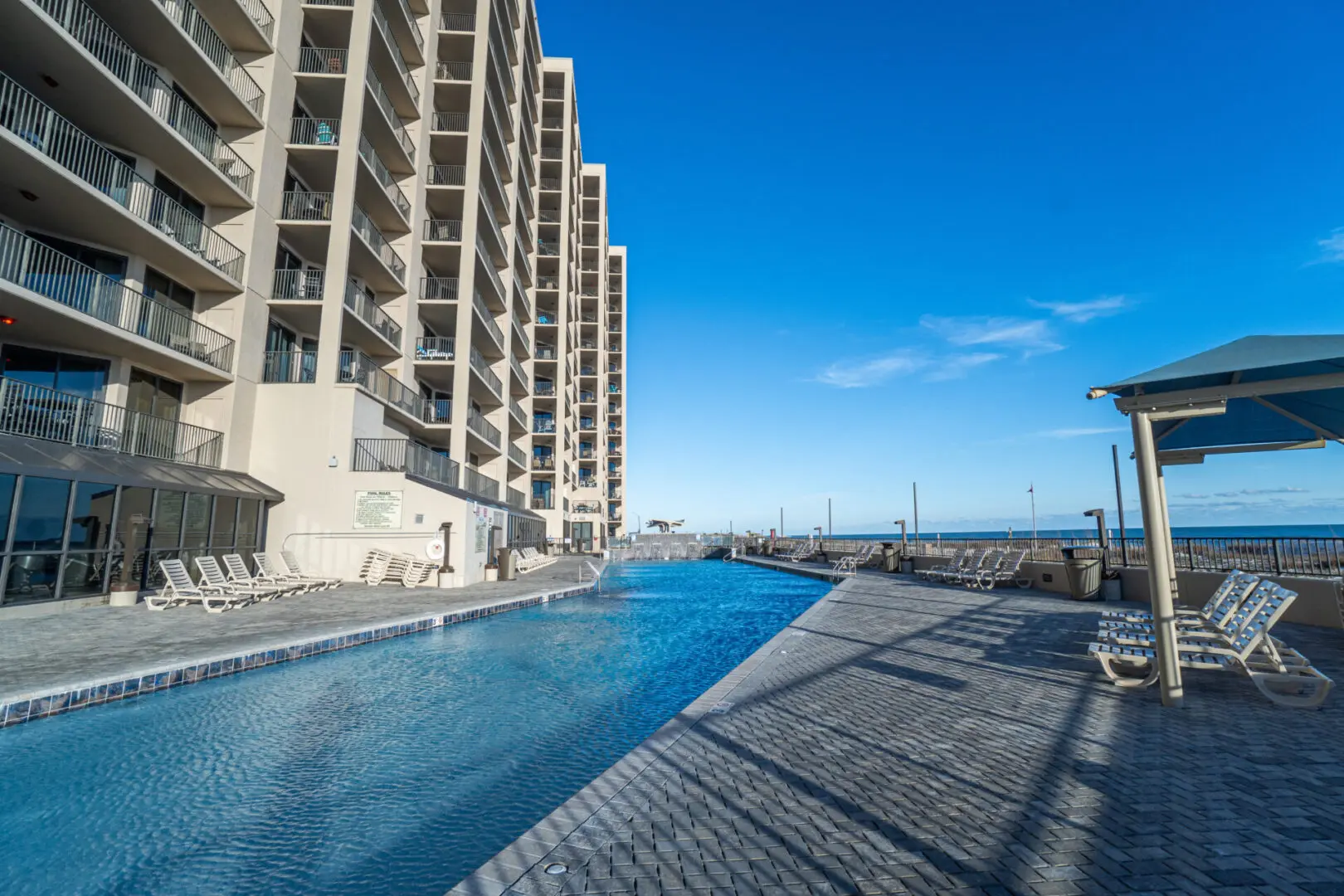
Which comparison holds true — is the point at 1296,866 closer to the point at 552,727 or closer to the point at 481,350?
the point at 552,727

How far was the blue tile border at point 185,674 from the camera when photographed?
5586 millimetres

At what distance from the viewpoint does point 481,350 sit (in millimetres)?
30703

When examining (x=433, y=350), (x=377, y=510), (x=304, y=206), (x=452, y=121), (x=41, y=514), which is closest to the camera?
(x=41, y=514)

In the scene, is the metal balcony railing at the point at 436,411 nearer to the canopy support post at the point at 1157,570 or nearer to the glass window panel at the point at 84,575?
the glass window panel at the point at 84,575

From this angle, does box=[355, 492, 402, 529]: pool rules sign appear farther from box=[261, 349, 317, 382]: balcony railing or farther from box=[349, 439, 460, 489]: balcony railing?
box=[261, 349, 317, 382]: balcony railing

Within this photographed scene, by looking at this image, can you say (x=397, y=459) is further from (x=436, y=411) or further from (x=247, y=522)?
(x=436, y=411)

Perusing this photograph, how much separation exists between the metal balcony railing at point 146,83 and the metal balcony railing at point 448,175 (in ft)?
29.9

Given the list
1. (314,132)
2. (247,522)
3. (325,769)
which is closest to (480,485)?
(247,522)

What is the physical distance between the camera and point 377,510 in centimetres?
1733

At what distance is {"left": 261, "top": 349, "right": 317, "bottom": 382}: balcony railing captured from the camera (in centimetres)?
1812

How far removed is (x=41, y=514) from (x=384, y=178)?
49.8ft

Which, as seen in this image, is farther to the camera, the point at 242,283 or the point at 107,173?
the point at 242,283

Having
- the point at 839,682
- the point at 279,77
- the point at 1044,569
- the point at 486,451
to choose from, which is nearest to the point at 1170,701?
the point at 839,682

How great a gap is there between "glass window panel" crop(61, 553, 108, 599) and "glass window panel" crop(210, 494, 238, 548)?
8.38ft
